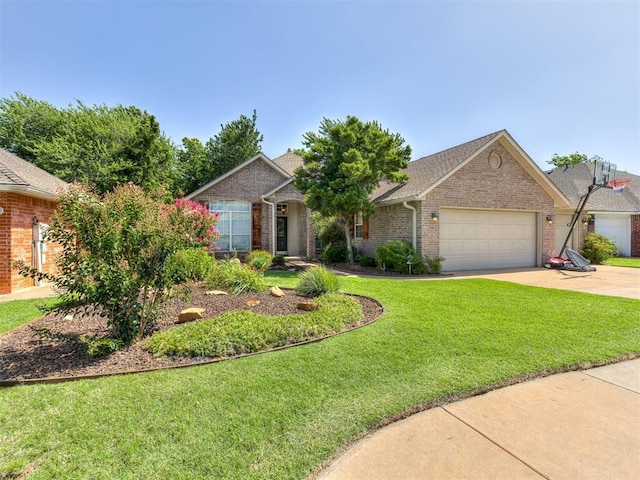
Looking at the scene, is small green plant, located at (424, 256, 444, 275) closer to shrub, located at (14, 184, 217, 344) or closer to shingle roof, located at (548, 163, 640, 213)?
shrub, located at (14, 184, 217, 344)

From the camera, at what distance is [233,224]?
17328 mm

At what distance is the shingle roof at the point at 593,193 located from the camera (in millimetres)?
19172

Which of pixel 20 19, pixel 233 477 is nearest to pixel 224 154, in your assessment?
pixel 20 19

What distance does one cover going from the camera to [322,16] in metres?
8.99

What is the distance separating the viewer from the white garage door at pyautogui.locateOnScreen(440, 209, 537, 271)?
13102 millimetres

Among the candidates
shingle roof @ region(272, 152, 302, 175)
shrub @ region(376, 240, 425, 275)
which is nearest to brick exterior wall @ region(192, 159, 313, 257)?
shingle roof @ region(272, 152, 302, 175)

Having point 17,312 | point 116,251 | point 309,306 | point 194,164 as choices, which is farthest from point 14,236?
point 194,164

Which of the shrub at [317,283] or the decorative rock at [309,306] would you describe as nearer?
the decorative rock at [309,306]

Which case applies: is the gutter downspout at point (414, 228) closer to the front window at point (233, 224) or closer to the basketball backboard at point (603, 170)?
the basketball backboard at point (603, 170)

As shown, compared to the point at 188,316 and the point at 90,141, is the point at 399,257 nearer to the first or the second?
the point at 188,316

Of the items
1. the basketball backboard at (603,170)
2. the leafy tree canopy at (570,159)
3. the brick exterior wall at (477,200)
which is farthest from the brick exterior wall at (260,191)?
the leafy tree canopy at (570,159)

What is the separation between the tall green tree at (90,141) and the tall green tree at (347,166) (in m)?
10.6

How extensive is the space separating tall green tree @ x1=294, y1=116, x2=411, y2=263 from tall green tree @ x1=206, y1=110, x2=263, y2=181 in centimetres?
1607

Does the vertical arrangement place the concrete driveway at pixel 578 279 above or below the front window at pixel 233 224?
below
